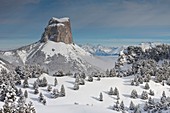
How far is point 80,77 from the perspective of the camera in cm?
11825

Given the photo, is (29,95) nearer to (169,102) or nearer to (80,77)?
(80,77)

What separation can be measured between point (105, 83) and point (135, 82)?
11.6m

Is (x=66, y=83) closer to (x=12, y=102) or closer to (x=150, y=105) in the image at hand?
(x=150, y=105)

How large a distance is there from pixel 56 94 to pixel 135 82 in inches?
1310

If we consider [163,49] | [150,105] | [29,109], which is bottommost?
[150,105]

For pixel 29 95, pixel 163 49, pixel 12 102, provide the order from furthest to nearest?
pixel 163 49 → pixel 29 95 → pixel 12 102

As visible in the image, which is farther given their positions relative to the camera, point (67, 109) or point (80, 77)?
point (80, 77)

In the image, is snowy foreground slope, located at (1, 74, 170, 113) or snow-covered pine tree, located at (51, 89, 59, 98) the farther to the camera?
snow-covered pine tree, located at (51, 89, 59, 98)

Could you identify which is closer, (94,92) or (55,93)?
(55,93)

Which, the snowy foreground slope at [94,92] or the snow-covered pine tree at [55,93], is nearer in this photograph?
the snowy foreground slope at [94,92]

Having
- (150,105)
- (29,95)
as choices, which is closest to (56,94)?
(29,95)

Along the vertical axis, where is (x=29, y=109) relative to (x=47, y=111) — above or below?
above

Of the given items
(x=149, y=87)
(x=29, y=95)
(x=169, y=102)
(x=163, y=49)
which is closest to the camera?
(x=169, y=102)

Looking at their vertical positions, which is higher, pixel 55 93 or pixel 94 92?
pixel 55 93
